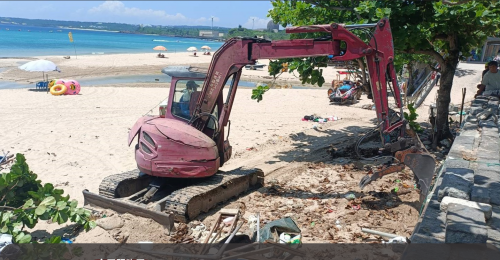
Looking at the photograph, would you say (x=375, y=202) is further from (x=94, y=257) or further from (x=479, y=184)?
(x=94, y=257)

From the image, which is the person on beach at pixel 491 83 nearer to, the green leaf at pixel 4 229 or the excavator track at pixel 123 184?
the excavator track at pixel 123 184

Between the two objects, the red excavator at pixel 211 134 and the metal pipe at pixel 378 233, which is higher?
the red excavator at pixel 211 134

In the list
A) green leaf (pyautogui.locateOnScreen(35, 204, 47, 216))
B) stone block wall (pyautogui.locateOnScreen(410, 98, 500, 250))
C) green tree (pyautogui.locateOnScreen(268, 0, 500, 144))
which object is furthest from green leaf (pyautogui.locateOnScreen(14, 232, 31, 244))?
green tree (pyautogui.locateOnScreen(268, 0, 500, 144))

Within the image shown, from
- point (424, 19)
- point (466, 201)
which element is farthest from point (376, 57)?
point (424, 19)

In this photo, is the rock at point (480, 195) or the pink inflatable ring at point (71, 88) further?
the pink inflatable ring at point (71, 88)

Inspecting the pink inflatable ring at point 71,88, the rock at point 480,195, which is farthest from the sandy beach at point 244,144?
the rock at point 480,195

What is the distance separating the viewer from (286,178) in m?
8.76

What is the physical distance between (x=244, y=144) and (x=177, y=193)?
17.9 ft

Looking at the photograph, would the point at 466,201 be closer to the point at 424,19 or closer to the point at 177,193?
the point at 177,193

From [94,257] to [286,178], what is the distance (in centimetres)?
434

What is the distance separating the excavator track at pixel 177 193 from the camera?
6480mm

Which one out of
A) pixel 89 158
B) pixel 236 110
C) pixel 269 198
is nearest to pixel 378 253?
pixel 269 198

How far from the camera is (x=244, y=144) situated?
1206 cm

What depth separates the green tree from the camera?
8875mm
